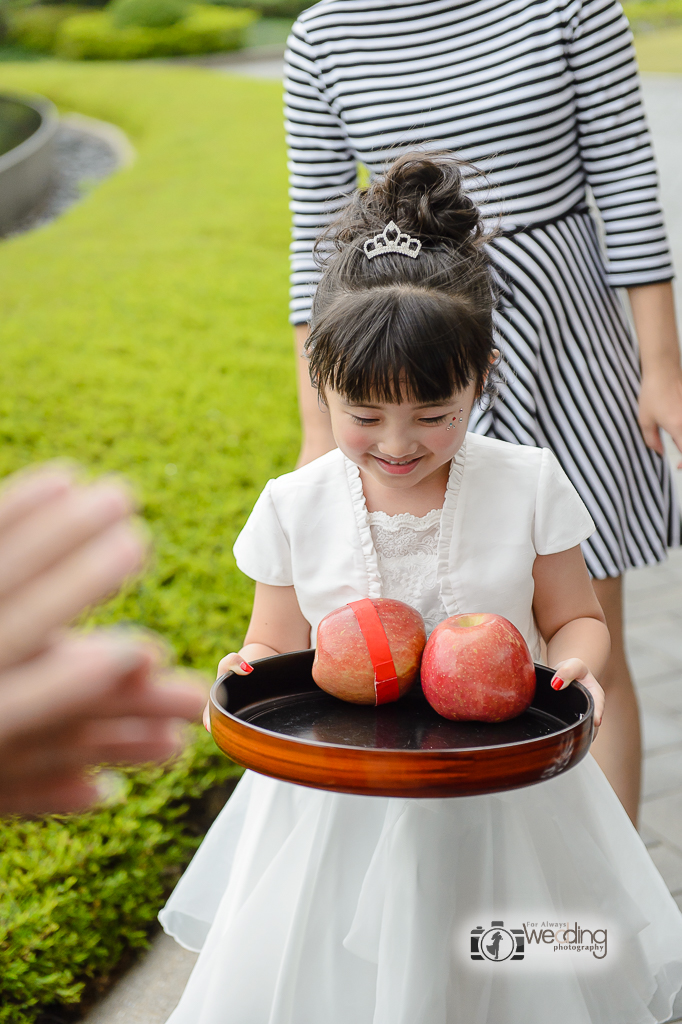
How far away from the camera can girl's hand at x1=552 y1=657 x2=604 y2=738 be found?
54.9 inches

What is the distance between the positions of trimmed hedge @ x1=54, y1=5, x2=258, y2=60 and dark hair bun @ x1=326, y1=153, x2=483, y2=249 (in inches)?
769

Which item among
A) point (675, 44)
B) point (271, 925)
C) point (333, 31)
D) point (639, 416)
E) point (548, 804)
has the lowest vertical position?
point (271, 925)

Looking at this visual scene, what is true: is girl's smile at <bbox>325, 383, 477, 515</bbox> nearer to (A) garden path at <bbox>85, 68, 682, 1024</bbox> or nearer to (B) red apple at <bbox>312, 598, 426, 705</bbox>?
(B) red apple at <bbox>312, 598, 426, 705</bbox>

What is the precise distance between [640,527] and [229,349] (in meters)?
4.61

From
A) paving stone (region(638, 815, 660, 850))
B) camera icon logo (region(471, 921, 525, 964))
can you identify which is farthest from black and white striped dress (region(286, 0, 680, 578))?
Answer: paving stone (region(638, 815, 660, 850))

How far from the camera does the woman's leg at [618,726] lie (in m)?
2.03

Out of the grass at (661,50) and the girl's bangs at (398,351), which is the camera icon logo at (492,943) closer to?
the girl's bangs at (398,351)

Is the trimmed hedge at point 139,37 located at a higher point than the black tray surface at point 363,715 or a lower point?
higher

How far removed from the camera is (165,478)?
4.39m

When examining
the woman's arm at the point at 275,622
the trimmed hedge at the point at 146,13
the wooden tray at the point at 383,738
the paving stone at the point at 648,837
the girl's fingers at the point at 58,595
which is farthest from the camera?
the trimmed hedge at the point at 146,13

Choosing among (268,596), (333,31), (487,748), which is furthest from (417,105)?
(487,748)

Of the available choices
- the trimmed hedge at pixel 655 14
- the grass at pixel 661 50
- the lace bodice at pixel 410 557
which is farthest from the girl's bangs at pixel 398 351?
the trimmed hedge at pixel 655 14

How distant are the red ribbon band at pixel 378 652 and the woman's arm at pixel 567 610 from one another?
346mm

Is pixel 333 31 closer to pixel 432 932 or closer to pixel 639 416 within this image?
pixel 639 416
